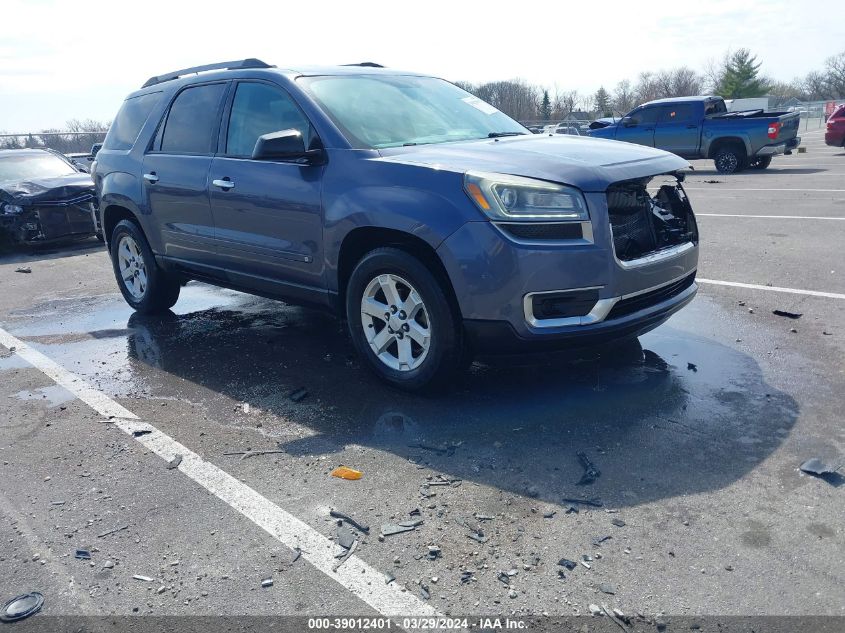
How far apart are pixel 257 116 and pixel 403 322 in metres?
1.99

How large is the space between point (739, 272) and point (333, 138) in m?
4.66

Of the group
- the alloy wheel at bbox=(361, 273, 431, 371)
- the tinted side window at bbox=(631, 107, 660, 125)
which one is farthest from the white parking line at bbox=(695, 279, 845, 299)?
the tinted side window at bbox=(631, 107, 660, 125)

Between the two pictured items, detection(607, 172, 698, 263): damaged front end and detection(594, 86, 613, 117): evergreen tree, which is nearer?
detection(607, 172, 698, 263): damaged front end

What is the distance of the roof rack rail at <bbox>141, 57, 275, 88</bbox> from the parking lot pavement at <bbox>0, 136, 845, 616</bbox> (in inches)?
83.3

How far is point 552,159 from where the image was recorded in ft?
13.5

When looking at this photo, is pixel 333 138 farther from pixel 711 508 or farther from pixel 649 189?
pixel 711 508

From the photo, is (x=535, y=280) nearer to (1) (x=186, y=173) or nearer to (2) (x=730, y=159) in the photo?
(1) (x=186, y=173)

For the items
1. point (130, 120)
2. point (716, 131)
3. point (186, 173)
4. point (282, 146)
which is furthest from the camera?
point (716, 131)

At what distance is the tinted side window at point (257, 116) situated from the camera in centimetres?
491

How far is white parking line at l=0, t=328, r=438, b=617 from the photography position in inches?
103

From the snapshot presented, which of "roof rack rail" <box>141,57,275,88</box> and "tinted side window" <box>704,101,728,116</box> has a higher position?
"roof rack rail" <box>141,57,275,88</box>

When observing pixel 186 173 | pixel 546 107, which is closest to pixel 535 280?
pixel 186 173

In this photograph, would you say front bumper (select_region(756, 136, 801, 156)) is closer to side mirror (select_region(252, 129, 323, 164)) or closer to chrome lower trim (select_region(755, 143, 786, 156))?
chrome lower trim (select_region(755, 143, 786, 156))

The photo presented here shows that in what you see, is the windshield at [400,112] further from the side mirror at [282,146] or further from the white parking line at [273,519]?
the white parking line at [273,519]
